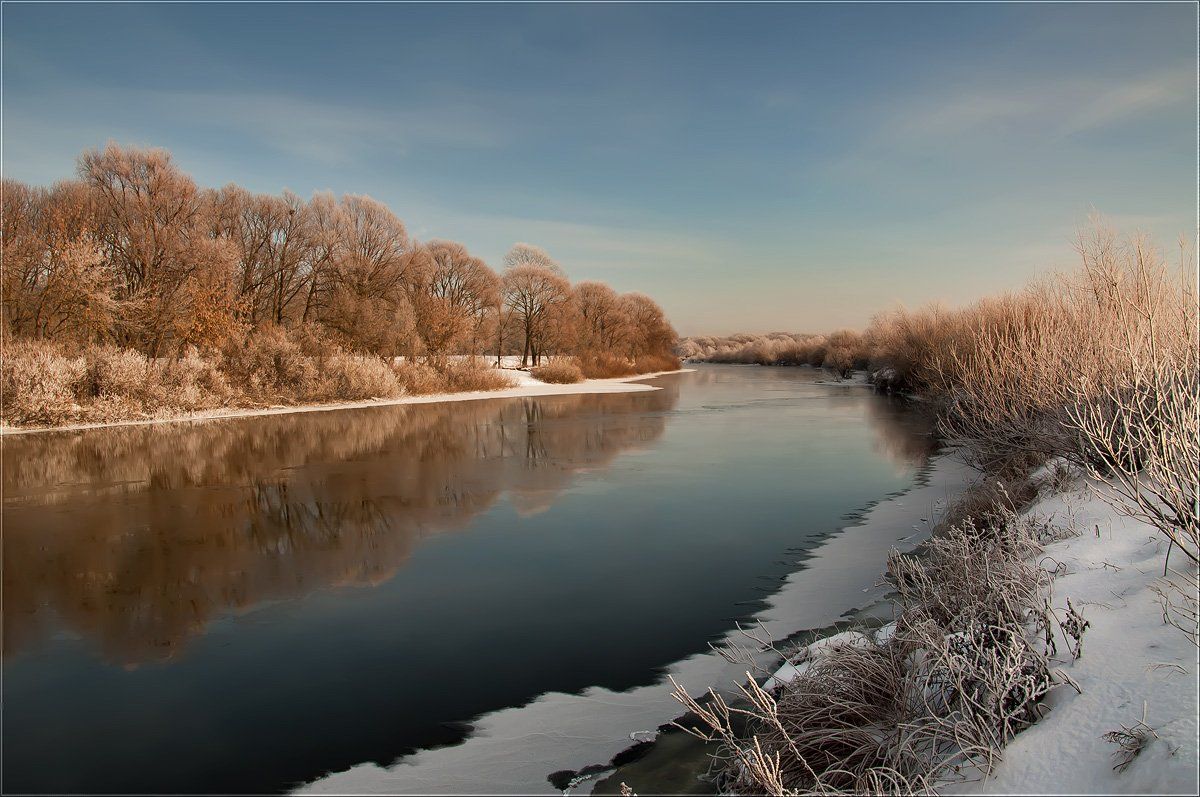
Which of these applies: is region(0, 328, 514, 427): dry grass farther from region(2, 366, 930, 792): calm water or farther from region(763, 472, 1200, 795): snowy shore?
region(763, 472, 1200, 795): snowy shore

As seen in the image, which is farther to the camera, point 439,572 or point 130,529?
point 130,529

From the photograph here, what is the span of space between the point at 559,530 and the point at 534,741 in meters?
4.27

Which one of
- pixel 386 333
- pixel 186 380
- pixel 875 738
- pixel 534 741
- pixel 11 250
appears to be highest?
pixel 11 250

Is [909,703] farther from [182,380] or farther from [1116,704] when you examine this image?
[182,380]

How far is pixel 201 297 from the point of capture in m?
20.4

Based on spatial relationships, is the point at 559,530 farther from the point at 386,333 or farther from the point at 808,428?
the point at 386,333

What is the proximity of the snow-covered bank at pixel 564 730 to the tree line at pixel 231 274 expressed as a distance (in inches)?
799

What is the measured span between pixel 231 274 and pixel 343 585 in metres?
20.9

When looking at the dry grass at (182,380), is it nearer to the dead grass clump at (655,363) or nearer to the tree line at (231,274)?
the tree line at (231,274)

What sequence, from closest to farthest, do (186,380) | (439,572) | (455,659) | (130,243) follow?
(455,659) → (439,572) → (186,380) → (130,243)

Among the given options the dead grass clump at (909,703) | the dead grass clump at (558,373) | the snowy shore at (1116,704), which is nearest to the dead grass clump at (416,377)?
the dead grass clump at (558,373)

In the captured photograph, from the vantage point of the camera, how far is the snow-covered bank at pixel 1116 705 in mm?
2225

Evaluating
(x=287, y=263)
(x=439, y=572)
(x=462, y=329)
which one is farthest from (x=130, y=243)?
(x=439, y=572)

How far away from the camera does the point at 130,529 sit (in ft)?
25.4
